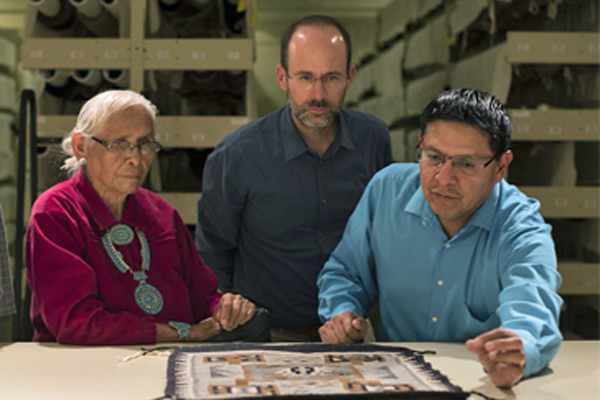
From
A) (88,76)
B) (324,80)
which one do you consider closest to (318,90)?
(324,80)

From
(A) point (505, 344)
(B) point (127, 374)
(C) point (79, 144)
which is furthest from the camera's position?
(C) point (79, 144)

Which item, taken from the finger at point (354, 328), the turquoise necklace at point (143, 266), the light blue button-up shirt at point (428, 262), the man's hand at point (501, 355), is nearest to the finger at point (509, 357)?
the man's hand at point (501, 355)

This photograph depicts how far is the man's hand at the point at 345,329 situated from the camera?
148cm

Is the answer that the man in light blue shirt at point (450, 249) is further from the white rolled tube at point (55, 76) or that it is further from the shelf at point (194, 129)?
the white rolled tube at point (55, 76)

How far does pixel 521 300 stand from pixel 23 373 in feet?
3.23

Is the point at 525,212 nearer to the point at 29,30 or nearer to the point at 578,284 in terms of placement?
the point at 578,284

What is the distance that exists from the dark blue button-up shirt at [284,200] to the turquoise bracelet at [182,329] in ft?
1.80

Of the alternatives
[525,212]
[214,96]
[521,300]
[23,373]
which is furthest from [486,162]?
[214,96]

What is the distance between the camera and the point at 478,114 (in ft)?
4.71

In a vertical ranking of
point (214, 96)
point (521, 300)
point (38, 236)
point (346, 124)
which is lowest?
point (521, 300)

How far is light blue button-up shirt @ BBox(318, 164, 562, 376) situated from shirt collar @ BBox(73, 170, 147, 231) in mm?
496

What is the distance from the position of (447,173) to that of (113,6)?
223 cm

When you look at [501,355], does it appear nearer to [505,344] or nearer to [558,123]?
[505,344]

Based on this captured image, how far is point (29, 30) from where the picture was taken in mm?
3055
